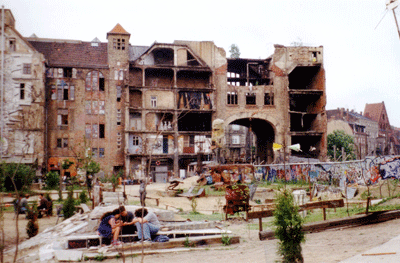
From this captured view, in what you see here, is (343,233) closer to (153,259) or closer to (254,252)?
(254,252)

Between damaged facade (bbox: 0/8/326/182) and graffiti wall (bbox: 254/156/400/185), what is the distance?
37.9 feet

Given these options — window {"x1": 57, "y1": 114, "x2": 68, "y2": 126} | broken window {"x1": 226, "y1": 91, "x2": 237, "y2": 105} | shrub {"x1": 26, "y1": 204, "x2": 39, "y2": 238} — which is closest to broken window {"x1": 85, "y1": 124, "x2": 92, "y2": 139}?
window {"x1": 57, "y1": 114, "x2": 68, "y2": 126}

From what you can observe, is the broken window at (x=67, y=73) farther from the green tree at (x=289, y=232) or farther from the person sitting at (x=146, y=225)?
the green tree at (x=289, y=232)

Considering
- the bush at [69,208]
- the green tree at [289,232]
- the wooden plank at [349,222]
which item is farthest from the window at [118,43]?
the green tree at [289,232]

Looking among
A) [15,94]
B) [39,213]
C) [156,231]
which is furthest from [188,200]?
[15,94]

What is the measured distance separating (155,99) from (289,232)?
37924mm

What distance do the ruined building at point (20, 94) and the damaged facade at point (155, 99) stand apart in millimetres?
769

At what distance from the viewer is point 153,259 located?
9109mm

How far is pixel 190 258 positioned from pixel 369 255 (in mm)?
4367

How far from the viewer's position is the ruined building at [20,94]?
39.8m

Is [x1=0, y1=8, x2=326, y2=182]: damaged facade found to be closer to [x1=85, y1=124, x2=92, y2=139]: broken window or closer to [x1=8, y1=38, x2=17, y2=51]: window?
[x1=85, y1=124, x2=92, y2=139]: broken window

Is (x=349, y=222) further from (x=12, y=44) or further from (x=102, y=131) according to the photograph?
(x=12, y=44)

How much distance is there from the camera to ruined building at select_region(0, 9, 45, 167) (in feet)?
130

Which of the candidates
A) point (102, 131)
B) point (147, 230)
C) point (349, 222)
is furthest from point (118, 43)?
point (349, 222)
